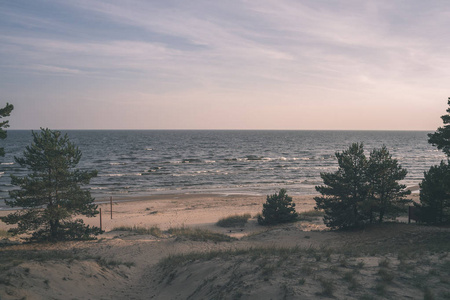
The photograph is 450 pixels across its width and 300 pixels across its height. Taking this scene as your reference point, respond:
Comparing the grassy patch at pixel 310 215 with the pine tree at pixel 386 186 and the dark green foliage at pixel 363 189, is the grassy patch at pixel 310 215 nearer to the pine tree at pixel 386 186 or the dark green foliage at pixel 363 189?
the dark green foliage at pixel 363 189

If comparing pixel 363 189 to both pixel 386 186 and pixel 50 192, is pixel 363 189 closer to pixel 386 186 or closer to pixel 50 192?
pixel 386 186

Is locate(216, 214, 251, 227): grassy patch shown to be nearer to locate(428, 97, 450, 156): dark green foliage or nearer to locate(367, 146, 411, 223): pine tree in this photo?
locate(367, 146, 411, 223): pine tree

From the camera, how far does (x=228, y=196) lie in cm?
3938

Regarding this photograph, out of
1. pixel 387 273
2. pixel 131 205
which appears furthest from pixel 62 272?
pixel 131 205

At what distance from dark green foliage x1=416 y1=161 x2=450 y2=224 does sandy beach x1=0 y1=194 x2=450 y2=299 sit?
216cm

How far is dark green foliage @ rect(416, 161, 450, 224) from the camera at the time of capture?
17.2m

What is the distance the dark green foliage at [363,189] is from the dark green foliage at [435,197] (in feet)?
3.84

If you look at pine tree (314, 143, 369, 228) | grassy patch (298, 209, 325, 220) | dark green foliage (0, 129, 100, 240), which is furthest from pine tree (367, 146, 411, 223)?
dark green foliage (0, 129, 100, 240)

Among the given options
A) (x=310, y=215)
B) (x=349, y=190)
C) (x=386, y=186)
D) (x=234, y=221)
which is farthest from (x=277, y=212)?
(x=386, y=186)

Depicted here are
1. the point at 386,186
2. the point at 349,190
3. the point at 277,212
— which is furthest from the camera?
the point at 277,212

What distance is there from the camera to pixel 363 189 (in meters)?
19.5

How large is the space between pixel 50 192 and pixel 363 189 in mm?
19488

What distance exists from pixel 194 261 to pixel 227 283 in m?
3.58

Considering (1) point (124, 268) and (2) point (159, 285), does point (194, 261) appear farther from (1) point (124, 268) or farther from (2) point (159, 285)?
(1) point (124, 268)
